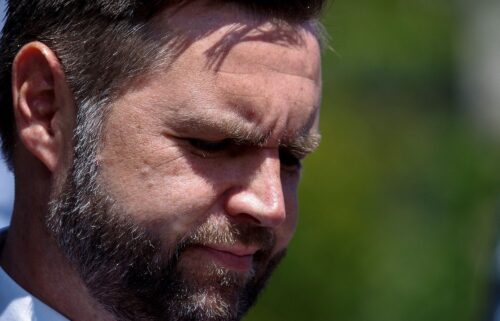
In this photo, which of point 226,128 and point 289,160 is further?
point 289,160

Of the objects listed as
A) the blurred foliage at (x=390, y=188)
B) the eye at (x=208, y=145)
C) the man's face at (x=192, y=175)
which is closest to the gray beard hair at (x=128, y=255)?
the man's face at (x=192, y=175)

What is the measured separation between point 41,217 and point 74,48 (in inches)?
13.2

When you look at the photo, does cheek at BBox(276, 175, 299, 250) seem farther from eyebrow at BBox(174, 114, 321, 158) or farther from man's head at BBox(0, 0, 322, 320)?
eyebrow at BBox(174, 114, 321, 158)

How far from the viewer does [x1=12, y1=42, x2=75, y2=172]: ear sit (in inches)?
89.0

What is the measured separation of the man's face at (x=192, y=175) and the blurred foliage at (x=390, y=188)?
3.13m

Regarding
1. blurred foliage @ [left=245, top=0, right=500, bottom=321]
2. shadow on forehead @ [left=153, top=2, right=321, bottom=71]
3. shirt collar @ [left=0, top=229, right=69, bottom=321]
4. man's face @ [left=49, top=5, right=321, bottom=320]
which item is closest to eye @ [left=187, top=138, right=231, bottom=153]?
man's face @ [left=49, top=5, right=321, bottom=320]

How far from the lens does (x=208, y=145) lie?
2.21 meters

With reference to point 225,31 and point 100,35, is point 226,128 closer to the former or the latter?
point 225,31

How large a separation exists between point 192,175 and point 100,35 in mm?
324

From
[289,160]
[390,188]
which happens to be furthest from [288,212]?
[390,188]

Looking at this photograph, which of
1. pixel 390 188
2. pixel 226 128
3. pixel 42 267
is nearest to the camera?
pixel 226 128

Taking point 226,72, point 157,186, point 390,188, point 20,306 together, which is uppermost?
point 226,72

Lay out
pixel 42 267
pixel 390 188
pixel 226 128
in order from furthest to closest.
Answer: pixel 390 188 → pixel 42 267 → pixel 226 128

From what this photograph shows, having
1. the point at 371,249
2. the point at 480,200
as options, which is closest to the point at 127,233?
the point at 371,249
